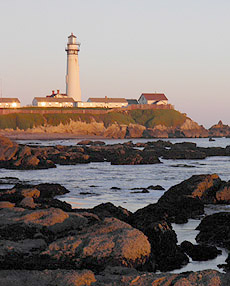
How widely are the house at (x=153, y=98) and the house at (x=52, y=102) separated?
23.0 m

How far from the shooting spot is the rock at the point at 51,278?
8.62 meters

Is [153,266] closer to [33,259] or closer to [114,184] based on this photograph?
[33,259]

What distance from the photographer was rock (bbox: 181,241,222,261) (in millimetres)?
12169

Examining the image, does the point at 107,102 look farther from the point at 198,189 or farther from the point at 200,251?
the point at 200,251

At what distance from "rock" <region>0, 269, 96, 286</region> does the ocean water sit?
335 cm

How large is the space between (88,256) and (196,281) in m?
2.76

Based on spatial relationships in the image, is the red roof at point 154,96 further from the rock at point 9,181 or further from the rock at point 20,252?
the rock at point 20,252

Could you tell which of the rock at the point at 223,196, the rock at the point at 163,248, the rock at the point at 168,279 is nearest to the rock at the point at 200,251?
the rock at the point at 163,248

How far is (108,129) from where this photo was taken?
108 metres

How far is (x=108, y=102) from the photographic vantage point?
12900 centimetres

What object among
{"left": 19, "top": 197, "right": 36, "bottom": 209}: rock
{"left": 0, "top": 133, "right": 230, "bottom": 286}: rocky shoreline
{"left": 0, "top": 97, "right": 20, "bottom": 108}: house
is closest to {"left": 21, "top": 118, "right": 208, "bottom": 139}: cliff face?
{"left": 0, "top": 97, "right": 20, "bottom": 108}: house

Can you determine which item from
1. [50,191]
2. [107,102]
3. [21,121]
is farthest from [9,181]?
[107,102]

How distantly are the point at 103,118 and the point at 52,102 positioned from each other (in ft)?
49.8

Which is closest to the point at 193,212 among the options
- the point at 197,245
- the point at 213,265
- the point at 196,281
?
the point at 197,245
